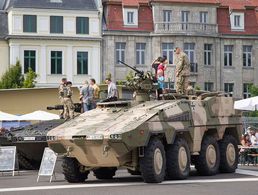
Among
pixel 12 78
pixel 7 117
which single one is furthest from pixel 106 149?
pixel 12 78

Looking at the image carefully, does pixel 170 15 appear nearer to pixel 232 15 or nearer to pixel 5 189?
pixel 232 15

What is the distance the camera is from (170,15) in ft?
200

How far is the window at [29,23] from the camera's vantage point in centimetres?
5803

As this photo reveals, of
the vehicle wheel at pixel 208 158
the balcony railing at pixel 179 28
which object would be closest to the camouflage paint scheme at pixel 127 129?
the vehicle wheel at pixel 208 158

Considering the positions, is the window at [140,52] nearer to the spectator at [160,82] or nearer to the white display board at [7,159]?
the white display board at [7,159]

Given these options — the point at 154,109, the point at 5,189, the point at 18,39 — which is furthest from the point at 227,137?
the point at 18,39

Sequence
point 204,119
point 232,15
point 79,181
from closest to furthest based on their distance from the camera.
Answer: point 79,181
point 204,119
point 232,15

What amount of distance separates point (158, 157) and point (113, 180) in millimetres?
2049

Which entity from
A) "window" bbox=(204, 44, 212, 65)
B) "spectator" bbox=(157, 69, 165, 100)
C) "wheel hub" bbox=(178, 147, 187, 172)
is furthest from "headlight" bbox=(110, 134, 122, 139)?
"window" bbox=(204, 44, 212, 65)

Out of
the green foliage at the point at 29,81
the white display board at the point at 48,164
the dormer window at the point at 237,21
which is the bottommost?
the white display board at the point at 48,164

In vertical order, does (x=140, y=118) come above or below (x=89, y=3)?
below

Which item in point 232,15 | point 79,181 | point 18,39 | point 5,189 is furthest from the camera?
point 232,15

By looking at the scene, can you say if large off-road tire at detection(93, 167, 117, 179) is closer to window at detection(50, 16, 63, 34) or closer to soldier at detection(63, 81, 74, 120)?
soldier at detection(63, 81, 74, 120)

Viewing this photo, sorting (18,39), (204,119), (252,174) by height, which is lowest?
(252,174)
